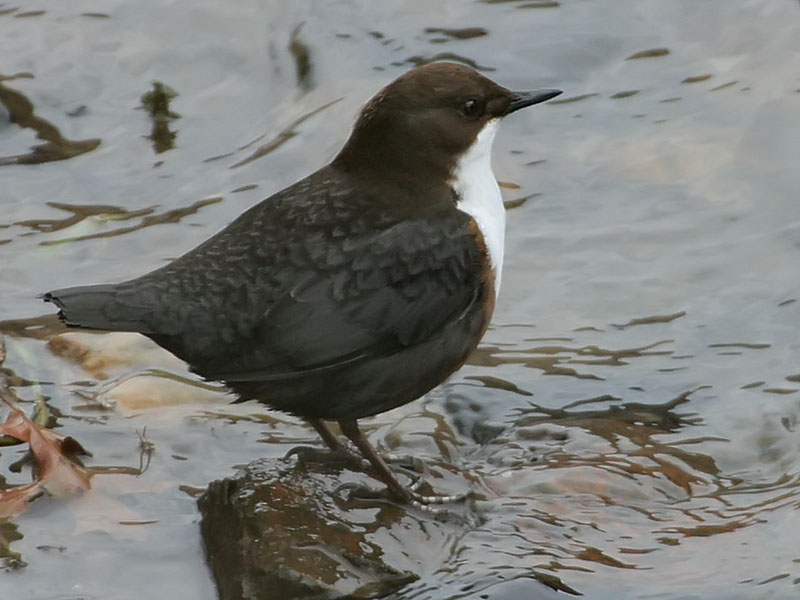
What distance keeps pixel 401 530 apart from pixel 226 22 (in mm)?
3748

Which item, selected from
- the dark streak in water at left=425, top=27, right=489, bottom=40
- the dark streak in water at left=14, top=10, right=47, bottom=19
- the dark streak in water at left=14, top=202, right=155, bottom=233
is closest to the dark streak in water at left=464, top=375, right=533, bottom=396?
the dark streak in water at left=14, top=202, right=155, bottom=233

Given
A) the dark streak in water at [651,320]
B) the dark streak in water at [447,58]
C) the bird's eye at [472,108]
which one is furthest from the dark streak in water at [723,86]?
the bird's eye at [472,108]

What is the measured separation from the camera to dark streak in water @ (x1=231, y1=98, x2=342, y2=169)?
244 inches

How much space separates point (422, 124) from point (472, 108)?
16 cm

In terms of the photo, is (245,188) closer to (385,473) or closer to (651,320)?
(651,320)

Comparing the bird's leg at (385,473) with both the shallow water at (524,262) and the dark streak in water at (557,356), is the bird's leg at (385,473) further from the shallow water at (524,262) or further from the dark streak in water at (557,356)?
the dark streak in water at (557,356)

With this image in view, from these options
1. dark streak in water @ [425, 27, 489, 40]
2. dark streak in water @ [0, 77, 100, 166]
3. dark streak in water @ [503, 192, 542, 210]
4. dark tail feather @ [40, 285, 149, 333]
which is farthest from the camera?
dark streak in water @ [425, 27, 489, 40]

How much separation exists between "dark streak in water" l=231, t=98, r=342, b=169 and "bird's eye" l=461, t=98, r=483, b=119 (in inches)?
77.9

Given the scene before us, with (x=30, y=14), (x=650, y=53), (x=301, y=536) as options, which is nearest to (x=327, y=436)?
(x=301, y=536)

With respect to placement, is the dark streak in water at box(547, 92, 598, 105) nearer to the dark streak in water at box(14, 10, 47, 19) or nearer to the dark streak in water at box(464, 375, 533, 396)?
the dark streak in water at box(464, 375, 533, 396)

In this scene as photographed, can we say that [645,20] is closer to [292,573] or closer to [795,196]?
[795,196]

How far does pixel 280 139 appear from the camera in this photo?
20.6 feet

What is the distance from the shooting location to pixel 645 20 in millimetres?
6809

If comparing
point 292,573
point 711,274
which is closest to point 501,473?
point 292,573
